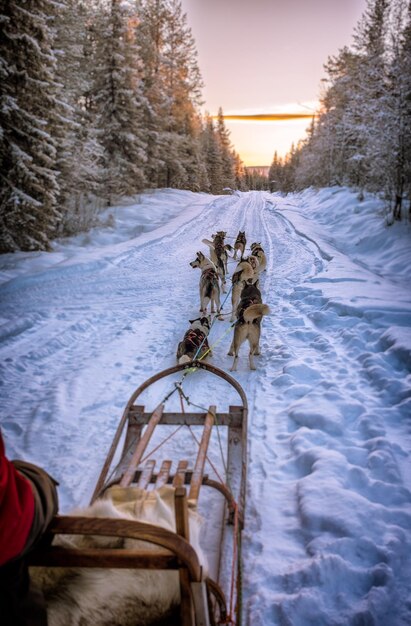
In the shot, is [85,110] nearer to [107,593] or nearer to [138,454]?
[138,454]

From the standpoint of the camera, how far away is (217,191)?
47.3m

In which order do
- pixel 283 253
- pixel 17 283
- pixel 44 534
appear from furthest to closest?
1. pixel 283 253
2. pixel 17 283
3. pixel 44 534

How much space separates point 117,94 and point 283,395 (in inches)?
→ 777

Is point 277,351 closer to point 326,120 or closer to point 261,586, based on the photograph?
point 261,586

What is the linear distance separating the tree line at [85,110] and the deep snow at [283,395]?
240cm

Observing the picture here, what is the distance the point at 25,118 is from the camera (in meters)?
9.80

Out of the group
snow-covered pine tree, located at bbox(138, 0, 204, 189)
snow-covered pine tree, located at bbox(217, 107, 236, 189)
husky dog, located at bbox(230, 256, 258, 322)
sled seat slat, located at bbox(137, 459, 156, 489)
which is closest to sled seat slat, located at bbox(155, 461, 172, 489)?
sled seat slat, located at bbox(137, 459, 156, 489)

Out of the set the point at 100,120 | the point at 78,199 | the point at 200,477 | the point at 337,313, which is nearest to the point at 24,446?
the point at 200,477

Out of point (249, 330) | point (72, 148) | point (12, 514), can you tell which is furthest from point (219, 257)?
point (72, 148)

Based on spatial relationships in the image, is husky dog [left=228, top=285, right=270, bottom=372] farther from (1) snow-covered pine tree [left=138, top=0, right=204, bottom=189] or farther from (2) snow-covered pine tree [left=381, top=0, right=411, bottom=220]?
(1) snow-covered pine tree [left=138, top=0, right=204, bottom=189]

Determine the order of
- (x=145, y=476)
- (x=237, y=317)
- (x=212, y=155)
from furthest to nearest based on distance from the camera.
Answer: (x=212, y=155) → (x=237, y=317) → (x=145, y=476)

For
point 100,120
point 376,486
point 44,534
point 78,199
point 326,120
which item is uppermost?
point 326,120

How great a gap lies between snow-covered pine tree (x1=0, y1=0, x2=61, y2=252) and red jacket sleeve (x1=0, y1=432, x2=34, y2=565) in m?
10.2

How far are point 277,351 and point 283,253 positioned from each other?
22.7ft
